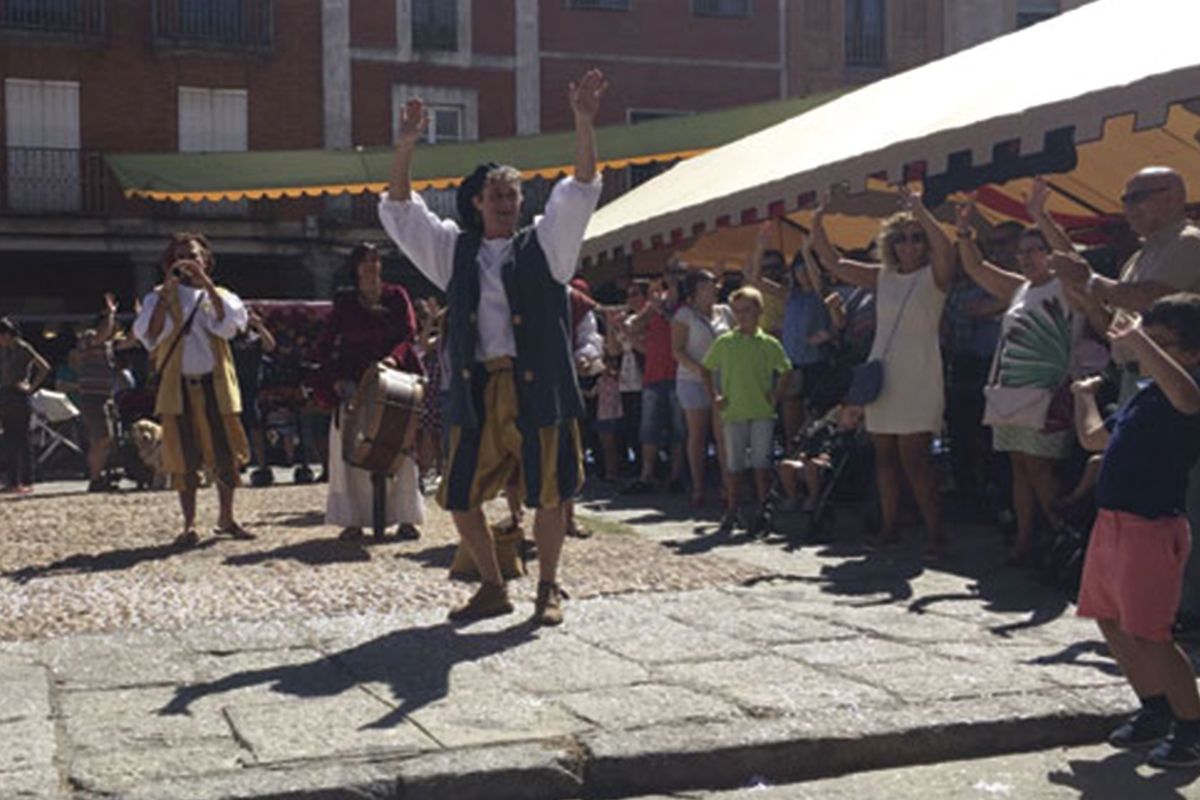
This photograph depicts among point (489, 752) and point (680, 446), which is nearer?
point (489, 752)

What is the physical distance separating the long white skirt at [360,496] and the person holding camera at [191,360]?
0.58 meters

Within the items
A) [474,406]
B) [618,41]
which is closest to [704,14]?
[618,41]

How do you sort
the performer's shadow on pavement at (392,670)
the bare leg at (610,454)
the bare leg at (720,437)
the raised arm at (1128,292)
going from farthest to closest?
the bare leg at (610,454), the bare leg at (720,437), the raised arm at (1128,292), the performer's shadow on pavement at (392,670)

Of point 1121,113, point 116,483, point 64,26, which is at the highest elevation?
point 64,26

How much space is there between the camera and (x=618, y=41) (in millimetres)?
30641

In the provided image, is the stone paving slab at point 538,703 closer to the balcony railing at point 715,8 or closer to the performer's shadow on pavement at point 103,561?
the performer's shadow on pavement at point 103,561

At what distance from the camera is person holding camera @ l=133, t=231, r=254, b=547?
8602 millimetres

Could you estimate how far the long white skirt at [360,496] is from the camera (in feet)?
28.9

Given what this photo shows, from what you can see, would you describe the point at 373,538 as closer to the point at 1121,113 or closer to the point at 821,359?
the point at 821,359

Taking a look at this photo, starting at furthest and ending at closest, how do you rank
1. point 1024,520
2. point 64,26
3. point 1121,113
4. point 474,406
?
point 64,26 → point 1024,520 → point 1121,113 → point 474,406

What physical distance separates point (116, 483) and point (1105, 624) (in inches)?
462

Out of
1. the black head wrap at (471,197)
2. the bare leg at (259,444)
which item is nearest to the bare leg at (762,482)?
the black head wrap at (471,197)

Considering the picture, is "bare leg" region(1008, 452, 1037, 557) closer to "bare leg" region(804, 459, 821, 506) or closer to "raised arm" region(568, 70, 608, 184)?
"bare leg" region(804, 459, 821, 506)

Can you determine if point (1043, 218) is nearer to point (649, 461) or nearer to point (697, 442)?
point (697, 442)
